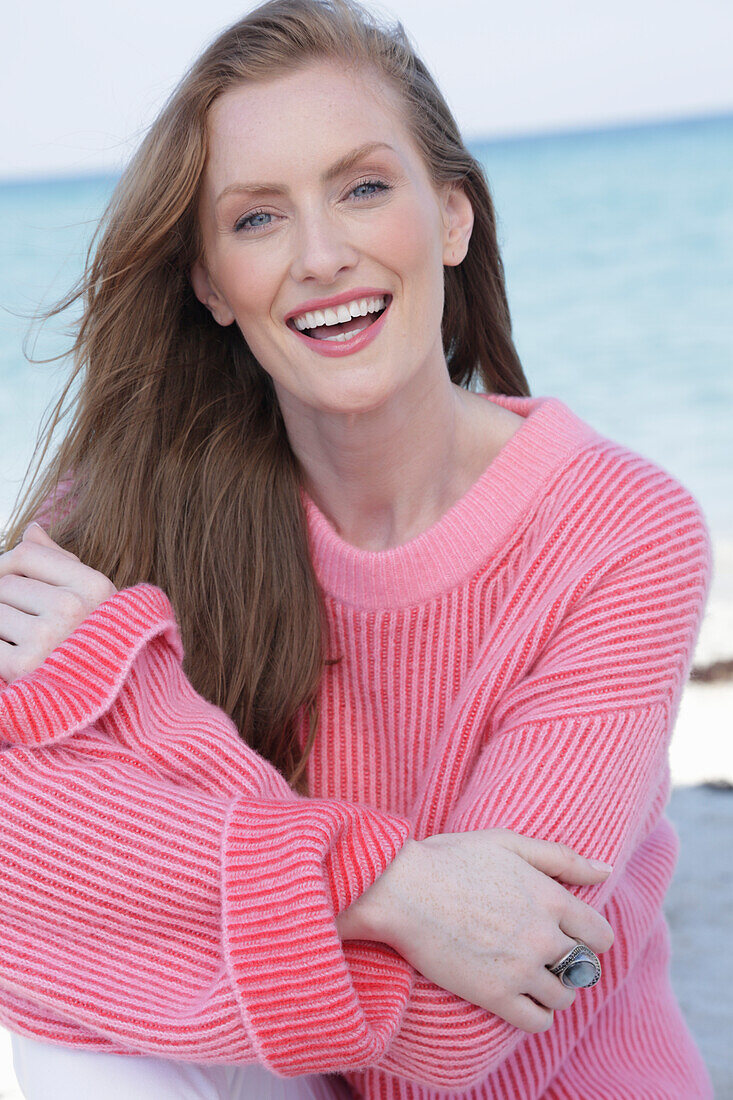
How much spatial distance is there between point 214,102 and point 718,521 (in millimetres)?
5643

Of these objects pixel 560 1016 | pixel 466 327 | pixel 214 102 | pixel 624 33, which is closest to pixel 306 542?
pixel 466 327

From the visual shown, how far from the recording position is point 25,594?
5.67ft

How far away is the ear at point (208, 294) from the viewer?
2064 mm

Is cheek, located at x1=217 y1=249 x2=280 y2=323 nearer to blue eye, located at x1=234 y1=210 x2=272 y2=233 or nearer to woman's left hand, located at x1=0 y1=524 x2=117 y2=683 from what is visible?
blue eye, located at x1=234 y1=210 x2=272 y2=233

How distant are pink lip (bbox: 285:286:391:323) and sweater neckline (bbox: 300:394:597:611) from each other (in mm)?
347

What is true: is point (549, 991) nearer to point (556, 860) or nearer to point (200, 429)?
point (556, 860)

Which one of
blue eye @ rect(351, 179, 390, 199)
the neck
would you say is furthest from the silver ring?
blue eye @ rect(351, 179, 390, 199)

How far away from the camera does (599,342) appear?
1198 cm

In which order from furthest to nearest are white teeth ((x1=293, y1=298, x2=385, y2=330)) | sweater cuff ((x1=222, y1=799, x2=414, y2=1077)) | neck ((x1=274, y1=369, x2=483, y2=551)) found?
neck ((x1=274, y1=369, x2=483, y2=551)) < white teeth ((x1=293, y1=298, x2=385, y2=330)) < sweater cuff ((x1=222, y1=799, x2=414, y2=1077))

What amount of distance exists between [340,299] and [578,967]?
39.6 inches

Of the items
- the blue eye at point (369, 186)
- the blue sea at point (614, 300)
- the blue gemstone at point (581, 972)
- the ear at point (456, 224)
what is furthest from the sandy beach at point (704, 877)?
the blue sea at point (614, 300)

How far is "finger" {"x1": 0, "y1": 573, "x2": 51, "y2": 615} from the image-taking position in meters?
1.71

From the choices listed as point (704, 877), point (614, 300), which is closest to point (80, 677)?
point (704, 877)

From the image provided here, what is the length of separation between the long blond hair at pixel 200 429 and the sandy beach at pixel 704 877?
2.65 ft
